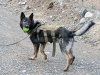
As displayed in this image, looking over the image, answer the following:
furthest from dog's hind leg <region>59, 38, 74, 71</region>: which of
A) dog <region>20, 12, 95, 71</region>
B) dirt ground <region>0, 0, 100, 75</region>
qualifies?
dirt ground <region>0, 0, 100, 75</region>

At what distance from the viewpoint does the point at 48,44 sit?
10.6 m

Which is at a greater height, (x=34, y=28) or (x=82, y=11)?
(x=34, y=28)

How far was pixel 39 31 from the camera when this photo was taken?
784 cm

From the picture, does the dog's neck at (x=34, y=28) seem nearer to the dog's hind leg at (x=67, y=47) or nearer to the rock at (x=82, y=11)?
the dog's hind leg at (x=67, y=47)

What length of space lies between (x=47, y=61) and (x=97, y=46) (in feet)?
10.0

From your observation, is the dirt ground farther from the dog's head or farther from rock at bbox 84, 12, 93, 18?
the dog's head

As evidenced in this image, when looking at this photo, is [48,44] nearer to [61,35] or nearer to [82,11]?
[82,11]

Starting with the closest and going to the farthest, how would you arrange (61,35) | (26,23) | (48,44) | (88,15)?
(61,35) → (26,23) → (48,44) → (88,15)

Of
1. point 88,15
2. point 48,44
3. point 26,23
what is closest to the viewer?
point 26,23

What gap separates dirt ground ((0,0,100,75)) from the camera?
25.0 feet

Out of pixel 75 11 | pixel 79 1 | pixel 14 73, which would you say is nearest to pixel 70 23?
pixel 75 11

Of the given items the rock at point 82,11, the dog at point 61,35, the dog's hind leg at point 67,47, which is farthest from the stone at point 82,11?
the dog's hind leg at point 67,47

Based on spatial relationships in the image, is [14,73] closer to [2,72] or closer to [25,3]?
[2,72]

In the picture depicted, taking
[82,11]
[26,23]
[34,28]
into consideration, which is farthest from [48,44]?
[82,11]
